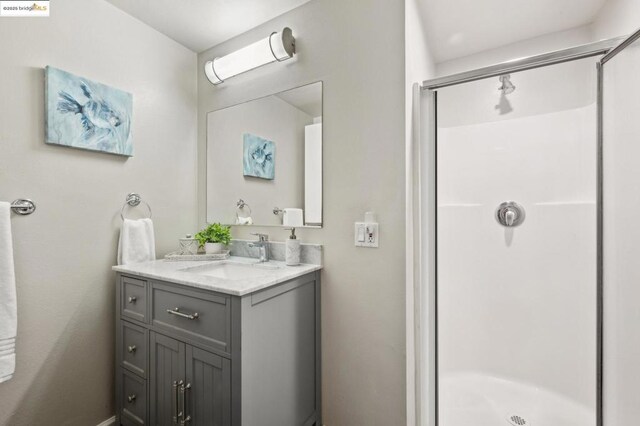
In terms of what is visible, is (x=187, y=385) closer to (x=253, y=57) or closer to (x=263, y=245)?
(x=263, y=245)

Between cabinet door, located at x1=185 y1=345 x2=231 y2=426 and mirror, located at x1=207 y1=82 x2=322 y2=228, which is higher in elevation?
mirror, located at x1=207 y1=82 x2=322 y2=228

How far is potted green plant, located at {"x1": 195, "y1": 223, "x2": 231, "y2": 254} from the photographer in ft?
5.86

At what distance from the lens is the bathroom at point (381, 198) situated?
1.27 metres

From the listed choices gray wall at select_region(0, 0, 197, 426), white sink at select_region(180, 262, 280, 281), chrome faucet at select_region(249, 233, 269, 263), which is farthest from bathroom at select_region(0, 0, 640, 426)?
white sink at select_region(180, 262, 280, 281)

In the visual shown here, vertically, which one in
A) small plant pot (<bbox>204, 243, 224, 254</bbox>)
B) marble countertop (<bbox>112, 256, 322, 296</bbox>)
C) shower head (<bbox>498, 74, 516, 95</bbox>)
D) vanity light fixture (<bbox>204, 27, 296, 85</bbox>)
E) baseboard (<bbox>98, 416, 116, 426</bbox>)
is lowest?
baseboard (<bbox>98, 416, 116, 426</bbox>)

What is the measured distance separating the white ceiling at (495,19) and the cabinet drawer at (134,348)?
2173mm

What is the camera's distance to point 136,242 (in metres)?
1.60

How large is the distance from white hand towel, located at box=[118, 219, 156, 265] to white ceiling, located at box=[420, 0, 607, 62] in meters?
1.93

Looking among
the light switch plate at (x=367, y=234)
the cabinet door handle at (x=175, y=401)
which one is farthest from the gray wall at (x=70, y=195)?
the light switch plate at (x=367, y=234)

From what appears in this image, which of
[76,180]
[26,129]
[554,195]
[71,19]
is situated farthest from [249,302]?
[554,195]

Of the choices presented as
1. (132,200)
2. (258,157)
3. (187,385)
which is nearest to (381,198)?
(258,157)

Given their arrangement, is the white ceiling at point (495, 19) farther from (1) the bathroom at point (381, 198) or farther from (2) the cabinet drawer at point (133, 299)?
(2) the cabinet drawer at point (133, 299)

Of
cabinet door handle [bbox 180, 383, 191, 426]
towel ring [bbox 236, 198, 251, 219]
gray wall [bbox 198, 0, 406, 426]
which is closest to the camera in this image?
cabinet door handle [bbox 180, 383, 191, 426]

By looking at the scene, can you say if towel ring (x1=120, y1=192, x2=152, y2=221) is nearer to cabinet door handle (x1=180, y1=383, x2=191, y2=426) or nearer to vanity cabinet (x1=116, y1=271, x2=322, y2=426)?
vanity cabinet (x1=116, y1=271, x2=322, y2=426)
